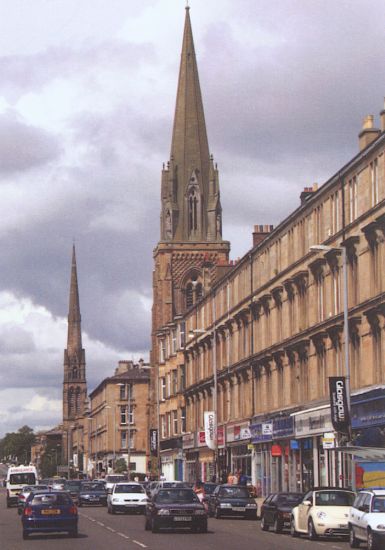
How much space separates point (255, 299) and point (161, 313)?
64745 millimetres

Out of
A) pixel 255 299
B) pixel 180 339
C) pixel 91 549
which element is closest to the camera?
pixel 91 549

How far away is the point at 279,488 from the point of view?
6512cm

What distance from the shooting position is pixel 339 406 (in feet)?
152

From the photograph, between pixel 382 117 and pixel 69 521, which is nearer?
pixel 69 521

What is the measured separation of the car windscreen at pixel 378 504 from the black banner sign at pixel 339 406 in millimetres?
14008

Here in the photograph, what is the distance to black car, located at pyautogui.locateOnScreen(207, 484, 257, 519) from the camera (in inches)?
1956

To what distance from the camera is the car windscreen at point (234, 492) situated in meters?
49.5

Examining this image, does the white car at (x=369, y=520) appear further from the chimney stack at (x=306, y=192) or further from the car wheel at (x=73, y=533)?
the chimney stack at (x=306, y=192)

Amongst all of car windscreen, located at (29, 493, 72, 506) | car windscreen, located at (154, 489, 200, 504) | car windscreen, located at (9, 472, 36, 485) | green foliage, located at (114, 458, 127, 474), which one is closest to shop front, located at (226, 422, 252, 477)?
car windscreen, located at (9, 472, 36, 485)

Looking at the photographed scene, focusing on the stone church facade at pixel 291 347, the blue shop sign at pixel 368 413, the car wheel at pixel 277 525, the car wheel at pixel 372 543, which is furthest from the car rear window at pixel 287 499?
the car wheel at pixel 372 543

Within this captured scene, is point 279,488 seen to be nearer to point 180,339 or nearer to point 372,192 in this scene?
point 372,192

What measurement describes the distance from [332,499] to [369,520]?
643 cm

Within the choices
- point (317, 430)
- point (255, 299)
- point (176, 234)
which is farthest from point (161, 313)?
point (317, 430)

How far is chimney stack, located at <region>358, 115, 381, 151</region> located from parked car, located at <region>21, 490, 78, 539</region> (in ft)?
75.1
